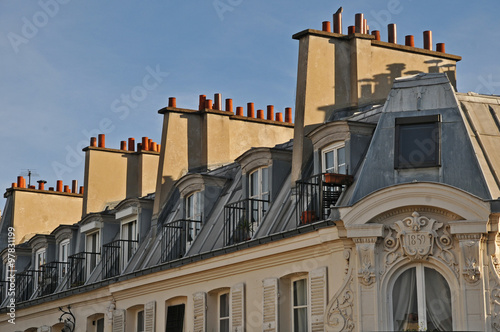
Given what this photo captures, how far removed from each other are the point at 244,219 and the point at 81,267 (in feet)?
32.9

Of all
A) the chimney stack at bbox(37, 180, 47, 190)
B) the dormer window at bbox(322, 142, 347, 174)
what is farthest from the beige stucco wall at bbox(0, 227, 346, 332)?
the chimney stack at bbox(37, 180, 47, 190)

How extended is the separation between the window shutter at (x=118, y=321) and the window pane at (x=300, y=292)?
25.0 feet

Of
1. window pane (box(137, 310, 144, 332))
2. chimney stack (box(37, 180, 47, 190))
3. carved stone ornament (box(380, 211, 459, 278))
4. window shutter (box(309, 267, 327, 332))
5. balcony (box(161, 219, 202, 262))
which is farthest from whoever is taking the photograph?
chimney stack (box(37, 180, 47, 190))

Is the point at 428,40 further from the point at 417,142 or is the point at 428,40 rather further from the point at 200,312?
the point at 200,312

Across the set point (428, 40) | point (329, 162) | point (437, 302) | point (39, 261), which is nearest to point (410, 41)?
point (428, 40)

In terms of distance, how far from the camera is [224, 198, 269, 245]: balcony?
2498 cm

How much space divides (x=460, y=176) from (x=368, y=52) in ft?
19.4

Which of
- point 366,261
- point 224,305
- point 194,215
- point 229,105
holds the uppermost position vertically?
point 229,105

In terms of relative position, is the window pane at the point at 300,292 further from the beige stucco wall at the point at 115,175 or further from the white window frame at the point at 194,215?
the beige stucco wall at the point at 115,175

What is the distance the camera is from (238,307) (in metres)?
24.1

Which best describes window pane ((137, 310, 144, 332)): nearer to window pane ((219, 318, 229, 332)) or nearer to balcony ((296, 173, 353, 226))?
window pane ((219, 318, 229, 332))

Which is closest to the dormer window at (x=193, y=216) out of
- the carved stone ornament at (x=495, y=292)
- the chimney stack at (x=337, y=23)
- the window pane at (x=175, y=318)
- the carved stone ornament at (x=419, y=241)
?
the window pane at (x=175, y=318)

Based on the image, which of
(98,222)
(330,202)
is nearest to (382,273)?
(330,202)

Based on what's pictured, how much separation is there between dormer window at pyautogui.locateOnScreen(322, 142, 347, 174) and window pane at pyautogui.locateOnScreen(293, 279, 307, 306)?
8.28 feet
